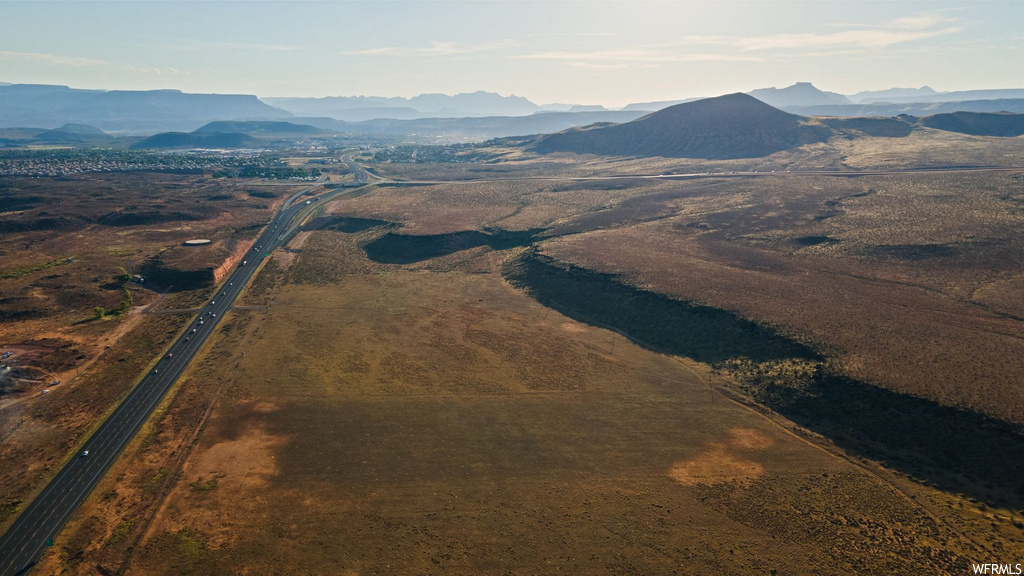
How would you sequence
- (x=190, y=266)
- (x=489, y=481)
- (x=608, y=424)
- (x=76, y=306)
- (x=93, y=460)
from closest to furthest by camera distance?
(x=489, y=481), (x=93, y=460), (x=608, y=424), (x=76, y=306), (x=190, y=266)

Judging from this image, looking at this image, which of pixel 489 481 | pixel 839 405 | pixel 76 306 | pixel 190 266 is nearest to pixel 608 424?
pixel 489 481

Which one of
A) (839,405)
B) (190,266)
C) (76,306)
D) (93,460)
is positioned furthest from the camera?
(190,266)

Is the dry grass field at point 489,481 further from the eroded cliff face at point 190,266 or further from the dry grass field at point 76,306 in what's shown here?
the eroded cliff face at point 190,266

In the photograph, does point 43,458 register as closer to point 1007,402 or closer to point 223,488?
point 223,488

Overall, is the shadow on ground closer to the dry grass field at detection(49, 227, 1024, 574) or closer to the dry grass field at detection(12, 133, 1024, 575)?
the dry grass field at detection(12, 133, 1024, 575)

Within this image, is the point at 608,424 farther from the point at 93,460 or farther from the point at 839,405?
the point at 93,460

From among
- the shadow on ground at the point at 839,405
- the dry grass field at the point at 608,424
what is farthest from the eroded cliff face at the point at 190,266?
the shadow on ground at the point at 839,405

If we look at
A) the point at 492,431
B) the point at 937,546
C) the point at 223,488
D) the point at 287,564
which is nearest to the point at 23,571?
the point at 223,488
